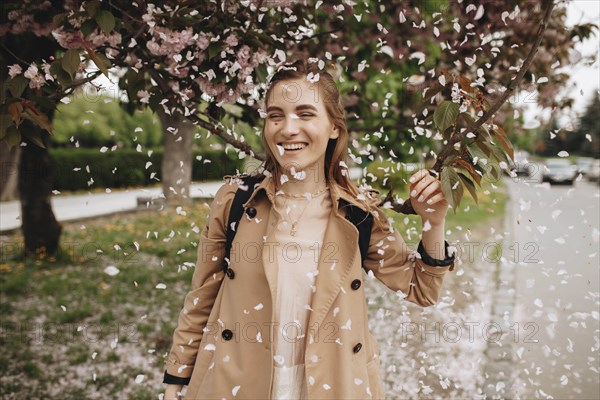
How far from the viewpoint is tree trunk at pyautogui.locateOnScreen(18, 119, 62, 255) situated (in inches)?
289

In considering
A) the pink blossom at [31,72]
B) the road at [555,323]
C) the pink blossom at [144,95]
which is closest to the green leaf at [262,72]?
the pink blossom at [144,95]

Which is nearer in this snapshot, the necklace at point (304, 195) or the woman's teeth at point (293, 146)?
the woman's teeth at point (293, 146)

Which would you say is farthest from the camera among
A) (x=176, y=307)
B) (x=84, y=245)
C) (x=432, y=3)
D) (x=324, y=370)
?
(x=84, y=245)

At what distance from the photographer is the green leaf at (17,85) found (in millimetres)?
2232

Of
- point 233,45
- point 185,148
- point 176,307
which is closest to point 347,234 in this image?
point 233,45

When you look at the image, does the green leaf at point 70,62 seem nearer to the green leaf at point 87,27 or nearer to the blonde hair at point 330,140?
the green leaf at point 87,27

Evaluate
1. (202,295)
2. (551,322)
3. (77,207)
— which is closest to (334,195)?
(202,295)

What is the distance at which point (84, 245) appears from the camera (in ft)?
30.8

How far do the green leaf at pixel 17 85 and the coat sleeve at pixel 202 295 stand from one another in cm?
103

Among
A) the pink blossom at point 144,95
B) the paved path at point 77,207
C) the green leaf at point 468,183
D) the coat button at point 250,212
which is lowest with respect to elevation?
the coat button at point 250,212

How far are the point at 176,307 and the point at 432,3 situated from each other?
14.3 ft

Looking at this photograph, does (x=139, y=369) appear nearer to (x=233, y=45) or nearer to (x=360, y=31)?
(x=233, y=45)

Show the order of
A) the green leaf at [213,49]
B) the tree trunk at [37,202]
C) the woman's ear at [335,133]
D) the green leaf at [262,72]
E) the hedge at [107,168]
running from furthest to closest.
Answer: the hedge at [107,168]
the tree trunk at [37,202]
the green leaf at [262,72]
the green leaf at [213,49]
the woman's ear at [335,133]

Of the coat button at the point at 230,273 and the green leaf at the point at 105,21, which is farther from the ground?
the green leaf at the point at 105,21
